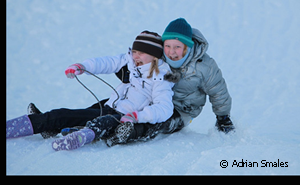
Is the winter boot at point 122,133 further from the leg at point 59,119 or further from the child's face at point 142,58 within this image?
the child's face at point 142,58

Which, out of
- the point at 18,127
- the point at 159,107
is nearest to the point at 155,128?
the point at 159,107

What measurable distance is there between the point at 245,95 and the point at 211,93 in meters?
1.93

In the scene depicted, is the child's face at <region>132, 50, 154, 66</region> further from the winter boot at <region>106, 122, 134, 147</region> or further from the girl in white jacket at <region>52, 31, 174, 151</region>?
the winter boot at <region>106, 122, 134, 147</region>

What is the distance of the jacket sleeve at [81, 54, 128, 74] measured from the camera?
197 cm

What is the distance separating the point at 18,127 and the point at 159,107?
0.77m

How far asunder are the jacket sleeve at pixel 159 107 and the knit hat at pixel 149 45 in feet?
0.69

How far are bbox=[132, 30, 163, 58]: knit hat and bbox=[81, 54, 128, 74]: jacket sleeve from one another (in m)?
0.13

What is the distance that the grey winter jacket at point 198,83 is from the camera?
2.13 meters

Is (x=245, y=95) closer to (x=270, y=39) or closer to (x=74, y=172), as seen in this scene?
(x=270, y=39)

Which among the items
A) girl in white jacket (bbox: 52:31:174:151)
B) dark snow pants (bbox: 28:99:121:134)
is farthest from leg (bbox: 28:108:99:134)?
girl in white jacket (bbox: 52:31:174:151)

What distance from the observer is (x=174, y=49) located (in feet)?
6.71

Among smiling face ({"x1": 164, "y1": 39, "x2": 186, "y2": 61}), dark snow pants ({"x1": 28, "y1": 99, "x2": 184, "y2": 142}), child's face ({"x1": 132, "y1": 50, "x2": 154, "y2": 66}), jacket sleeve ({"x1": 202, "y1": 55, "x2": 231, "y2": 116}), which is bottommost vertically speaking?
dark snow pants ({"x1": 28, "y1": 99, "x2": 184, "y2": 142})

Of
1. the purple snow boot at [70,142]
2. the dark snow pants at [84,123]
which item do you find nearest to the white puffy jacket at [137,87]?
the dark snow pants at [84,123]
